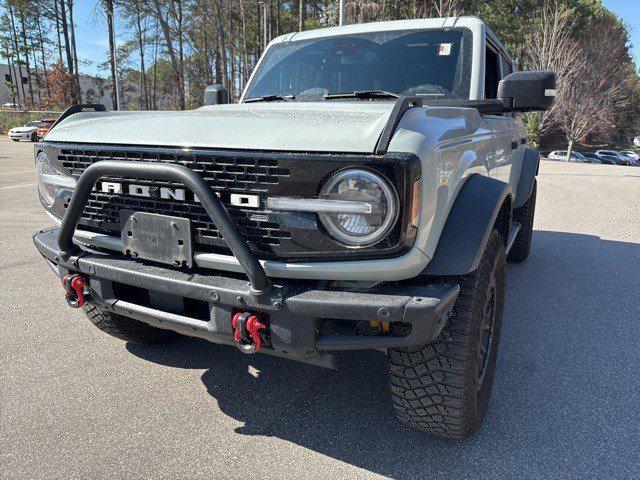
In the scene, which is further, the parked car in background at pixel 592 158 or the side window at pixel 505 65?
the parked car in background at pixel 592 158

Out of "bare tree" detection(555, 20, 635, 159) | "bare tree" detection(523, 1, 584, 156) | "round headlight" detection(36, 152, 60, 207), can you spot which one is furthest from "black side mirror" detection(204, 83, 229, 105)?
"bare tree" detection(555, 20, 635, 159)

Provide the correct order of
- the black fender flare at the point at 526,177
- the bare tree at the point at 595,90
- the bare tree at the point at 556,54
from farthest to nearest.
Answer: the bare tree at the point at 595,90, the bare tree at the point at 556,54, the black fender flare at the point at 526,177

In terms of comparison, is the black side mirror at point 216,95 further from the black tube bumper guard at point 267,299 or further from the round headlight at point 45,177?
the black tube bumper guard at point 267,299

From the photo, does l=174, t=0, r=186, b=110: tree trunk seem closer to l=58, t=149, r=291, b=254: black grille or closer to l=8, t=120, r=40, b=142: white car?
l=8, t=120, r=40, b=142: white car

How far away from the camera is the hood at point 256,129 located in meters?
1.79

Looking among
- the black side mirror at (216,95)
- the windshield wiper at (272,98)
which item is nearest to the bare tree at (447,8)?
the black side mirror at (216,95)

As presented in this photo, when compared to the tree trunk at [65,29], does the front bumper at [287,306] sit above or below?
below

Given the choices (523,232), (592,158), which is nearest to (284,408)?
(523,232)

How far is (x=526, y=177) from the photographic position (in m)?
4.62

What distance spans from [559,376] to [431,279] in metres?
1.58

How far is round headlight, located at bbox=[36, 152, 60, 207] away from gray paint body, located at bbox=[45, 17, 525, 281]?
0.48 feet

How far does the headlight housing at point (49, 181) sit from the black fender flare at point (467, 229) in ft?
5.70

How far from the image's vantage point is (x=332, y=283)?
75.8 inches

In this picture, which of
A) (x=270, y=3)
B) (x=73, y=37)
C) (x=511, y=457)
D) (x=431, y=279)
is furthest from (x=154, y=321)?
(x=73, y=37)
